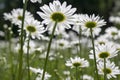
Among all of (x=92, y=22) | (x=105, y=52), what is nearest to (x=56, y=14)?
(x=92, y=22)

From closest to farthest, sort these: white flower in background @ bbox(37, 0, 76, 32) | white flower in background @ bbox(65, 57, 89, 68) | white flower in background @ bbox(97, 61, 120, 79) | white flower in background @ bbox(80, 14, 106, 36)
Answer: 1. white flower in background @ bbox(37, 0, 76, 32)
2. white flower in background @ bbox(80, 14, 106, 36)
3. white flower in background @ bbox(97, 61, 120, 79)
4. white flower in background @ bbox(65, 57, 89, 68)

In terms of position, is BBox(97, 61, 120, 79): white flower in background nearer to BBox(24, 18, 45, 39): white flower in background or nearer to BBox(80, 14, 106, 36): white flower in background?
BBox(80, 14, 106, 36): white flower in background

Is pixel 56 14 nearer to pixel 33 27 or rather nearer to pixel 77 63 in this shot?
pixel 33 27

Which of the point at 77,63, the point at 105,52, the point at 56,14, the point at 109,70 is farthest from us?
the point at 77,63

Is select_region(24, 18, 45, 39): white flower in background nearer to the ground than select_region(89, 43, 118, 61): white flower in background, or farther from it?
farther from it

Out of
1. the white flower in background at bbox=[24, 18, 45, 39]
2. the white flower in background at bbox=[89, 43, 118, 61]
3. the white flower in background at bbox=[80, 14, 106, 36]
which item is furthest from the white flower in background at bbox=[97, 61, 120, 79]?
the white flower in background at bbox=[24, 18, 45, 39]

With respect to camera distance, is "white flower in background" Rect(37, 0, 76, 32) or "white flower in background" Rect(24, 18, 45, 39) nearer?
"white flower in background" Rect(37, 0, 76, 32)

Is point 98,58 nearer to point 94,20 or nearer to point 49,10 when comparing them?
point 94,20

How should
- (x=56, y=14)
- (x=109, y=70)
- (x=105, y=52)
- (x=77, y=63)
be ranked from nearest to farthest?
(x=56, y=14) → (x=105, y=52) → (x=109, y=70) → (x=77, y=63)

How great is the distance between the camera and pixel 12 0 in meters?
25.4

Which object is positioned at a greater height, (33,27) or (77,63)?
(33,27)

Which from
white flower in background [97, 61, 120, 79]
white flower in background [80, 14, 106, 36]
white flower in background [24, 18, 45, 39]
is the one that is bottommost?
white flower in background [97, 61, 120, 79]

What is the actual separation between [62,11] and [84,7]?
2093 cm

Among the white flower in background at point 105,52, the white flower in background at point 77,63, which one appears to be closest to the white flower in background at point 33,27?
the white flower in background at point 77,63
